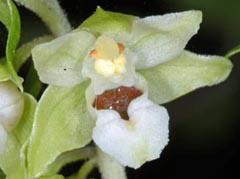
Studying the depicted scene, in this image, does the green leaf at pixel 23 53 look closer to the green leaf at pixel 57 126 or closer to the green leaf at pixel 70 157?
→ the green leaf at pixel 57 126

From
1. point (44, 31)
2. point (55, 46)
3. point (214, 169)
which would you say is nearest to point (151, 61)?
point (55, 46)

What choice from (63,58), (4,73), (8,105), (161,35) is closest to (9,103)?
(8,105)

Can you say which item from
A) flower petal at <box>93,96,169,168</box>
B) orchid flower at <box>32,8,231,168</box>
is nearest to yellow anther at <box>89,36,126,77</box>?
orchid flower at <box>32,8,231,168</box>

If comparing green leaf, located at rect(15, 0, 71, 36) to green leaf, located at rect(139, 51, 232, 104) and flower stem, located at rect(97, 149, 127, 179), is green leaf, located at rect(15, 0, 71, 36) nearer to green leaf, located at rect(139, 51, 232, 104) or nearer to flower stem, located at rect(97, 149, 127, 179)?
green leaf, located at rect(139, 51, 232, 104)

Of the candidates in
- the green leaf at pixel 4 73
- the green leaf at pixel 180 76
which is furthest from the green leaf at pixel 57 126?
the green leaf at pixel 180 76

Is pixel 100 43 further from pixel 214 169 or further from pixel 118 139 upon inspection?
pixel 214 169
